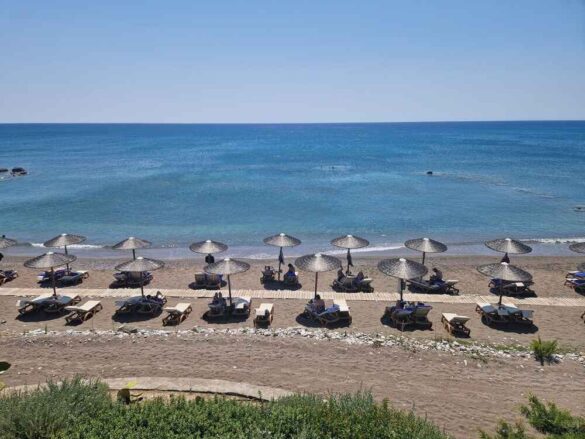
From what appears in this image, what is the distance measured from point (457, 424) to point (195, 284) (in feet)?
44.3

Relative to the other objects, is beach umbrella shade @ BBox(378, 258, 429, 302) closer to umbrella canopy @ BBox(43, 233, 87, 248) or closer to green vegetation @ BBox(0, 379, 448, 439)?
green vegetation @ BBox(0, 379, 448, 439)

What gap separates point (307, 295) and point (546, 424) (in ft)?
33.5

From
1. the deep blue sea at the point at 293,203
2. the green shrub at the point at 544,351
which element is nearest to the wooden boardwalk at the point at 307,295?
the green shrub at the point at 544,351

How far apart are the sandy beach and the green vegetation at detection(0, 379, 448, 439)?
8.94 feet

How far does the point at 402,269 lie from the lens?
14836 mm

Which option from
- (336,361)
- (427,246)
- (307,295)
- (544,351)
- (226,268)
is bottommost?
(307,295)

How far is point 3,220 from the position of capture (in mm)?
35250

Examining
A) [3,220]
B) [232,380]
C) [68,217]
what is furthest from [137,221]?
[232,380]

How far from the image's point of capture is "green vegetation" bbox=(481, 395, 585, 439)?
7858 millimetres

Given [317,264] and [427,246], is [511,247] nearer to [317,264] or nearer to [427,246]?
[427,246]

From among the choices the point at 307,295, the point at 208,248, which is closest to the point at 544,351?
the point at 307,295

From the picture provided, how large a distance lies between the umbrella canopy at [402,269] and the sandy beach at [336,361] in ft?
5.83

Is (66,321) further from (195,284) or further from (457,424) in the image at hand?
(457,424)

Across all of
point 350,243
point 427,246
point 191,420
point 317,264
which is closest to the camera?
point 191,420
